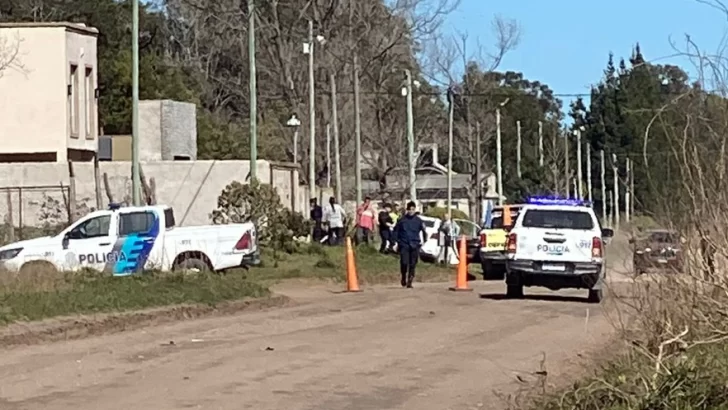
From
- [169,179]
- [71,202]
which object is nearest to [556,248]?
[71,202]

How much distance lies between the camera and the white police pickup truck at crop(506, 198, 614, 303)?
86.8ft

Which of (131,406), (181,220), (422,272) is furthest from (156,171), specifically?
(131,406)

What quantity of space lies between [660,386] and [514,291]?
55.6ft

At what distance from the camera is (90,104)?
151 feet

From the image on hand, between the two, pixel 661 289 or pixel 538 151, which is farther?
pixel 538 151

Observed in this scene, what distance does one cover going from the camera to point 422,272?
126 ft

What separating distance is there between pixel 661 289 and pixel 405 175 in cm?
6296

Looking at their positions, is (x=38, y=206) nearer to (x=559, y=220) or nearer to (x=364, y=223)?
(x=364, y=223)

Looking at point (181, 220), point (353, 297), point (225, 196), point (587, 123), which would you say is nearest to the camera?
point (353, 297)

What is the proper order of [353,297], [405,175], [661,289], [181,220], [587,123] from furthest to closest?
[587,123] → [405,175] → [181,220] → [353,297] → [661,289]

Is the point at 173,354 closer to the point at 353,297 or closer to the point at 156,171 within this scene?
the point at 353,297

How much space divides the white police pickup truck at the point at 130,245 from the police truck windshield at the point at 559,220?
6559mm

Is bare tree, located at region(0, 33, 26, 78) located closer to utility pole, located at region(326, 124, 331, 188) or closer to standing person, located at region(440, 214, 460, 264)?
standing person, located at region(440, 214, 460, 264)

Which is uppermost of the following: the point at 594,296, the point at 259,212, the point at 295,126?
the point at 295,126
